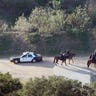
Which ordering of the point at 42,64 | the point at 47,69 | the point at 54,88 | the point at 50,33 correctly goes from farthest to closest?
1. the point at 50,33
2. the point at 42,64
3. the point at 47,69
4. the point at 54,88

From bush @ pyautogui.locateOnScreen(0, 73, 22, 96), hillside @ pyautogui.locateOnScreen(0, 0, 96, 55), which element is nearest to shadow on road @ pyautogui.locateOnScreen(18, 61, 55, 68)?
hillside @ pyautogui.locateOnScreen(0, 0, 96, 55)

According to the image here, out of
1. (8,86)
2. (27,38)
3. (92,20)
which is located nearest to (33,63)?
(27,38)

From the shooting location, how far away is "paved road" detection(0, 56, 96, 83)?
34.4 meters

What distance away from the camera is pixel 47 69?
42906 mm

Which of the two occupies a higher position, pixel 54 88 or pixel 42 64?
pixel 54 88

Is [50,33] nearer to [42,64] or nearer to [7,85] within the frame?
[42,64]

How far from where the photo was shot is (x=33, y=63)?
45.9 m

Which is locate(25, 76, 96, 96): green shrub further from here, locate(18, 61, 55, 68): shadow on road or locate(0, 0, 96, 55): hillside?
locate(0, 0, 96, 55): hillside

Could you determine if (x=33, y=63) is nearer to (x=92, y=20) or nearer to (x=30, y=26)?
(x=30, y=26)

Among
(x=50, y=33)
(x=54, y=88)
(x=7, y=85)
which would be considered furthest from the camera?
(x=50, y=33)

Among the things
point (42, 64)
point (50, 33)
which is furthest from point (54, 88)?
point (50, 33)

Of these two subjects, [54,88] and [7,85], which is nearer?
[54,88]

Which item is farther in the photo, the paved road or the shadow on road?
the shadow on road

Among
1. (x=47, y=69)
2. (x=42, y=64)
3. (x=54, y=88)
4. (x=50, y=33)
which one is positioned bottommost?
(x=47, y=69)
